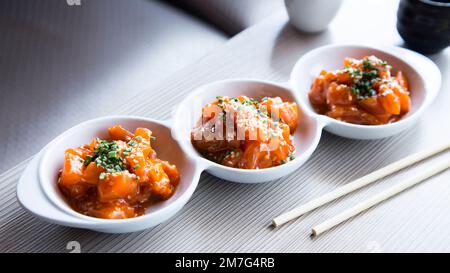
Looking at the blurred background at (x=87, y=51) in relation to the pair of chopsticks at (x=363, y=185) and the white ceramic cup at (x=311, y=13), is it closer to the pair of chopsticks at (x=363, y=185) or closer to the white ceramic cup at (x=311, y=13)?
the white ceramic cup at (x=311, y=13)

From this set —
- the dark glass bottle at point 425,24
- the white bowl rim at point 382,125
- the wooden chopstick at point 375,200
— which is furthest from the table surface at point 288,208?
the dark glass bottle at point 425,24

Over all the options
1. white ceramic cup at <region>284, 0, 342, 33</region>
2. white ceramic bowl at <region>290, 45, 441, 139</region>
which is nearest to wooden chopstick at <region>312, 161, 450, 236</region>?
white ceramic bowl at <region>290, 45, 441, 139</region>

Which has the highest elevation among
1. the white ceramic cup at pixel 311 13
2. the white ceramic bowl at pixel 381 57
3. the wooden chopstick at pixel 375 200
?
the white ceramic cup at pixel 311 13

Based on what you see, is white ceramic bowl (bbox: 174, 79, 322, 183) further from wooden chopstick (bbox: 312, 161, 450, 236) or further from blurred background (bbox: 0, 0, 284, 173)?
blurred background (bbox: 0, 0, 284, 173)

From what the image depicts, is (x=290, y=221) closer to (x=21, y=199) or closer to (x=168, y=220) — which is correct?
(x=168, y=220)

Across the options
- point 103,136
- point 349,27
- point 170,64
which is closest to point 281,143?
point 103,136
